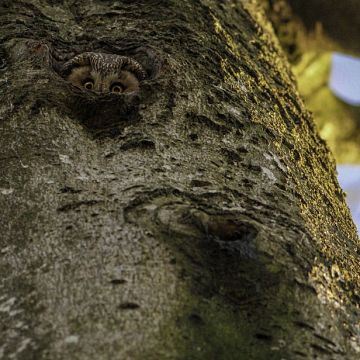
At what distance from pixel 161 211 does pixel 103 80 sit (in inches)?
16.0

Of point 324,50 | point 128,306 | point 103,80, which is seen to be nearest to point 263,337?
point 128,306

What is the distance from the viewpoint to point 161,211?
1.18 meters

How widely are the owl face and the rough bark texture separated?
1.5 inches

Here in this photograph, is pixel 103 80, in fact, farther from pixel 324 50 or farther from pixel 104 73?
pixel 324 50

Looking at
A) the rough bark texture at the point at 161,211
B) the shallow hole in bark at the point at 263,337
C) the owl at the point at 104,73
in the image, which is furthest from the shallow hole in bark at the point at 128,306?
the owl at the point at 104,73

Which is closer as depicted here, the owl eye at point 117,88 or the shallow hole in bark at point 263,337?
the shallow hole in bark at point 263,337

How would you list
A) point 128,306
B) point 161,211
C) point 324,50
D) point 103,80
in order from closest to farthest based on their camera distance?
point 128,306
point 161,211
point 103,80
point 324,50

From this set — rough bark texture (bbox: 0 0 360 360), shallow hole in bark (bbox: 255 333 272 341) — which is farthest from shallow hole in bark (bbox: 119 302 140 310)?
shallow hole in bark (bbox: 255 333 272 341)

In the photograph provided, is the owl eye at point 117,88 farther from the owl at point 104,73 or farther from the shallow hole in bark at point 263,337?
the shallow hole in bark at point 263,337

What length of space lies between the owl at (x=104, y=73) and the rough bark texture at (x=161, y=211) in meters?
0.04

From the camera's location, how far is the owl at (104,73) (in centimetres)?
150

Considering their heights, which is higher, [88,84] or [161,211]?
[161,211]

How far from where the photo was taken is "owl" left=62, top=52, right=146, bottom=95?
4.92ft

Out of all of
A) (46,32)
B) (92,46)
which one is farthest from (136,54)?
(46,32)
